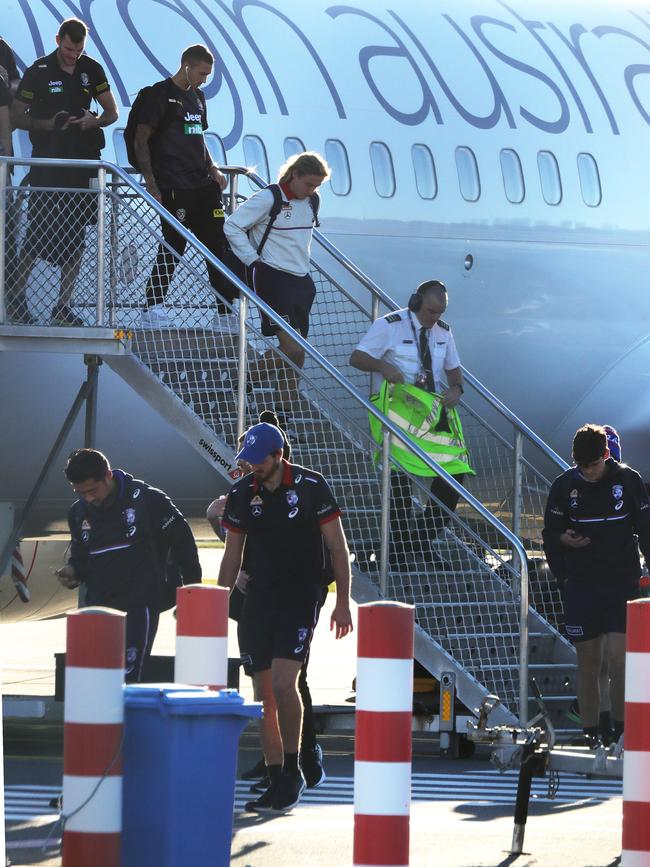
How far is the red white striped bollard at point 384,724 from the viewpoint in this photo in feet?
20.8

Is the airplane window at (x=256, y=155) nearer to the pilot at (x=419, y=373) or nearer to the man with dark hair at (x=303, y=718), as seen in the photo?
the pilot at (x=419, y=373)

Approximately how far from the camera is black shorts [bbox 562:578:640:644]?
10.3 meters

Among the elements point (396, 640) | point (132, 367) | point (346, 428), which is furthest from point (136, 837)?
point (346, 428)

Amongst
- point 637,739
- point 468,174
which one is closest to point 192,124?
point 468,174

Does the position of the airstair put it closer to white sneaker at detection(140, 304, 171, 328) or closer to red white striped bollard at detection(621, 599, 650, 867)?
white sneaker at detection(140, 304, 171, 328)

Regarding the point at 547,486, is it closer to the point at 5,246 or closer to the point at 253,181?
the point at 253,181

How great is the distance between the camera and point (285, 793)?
901 cm

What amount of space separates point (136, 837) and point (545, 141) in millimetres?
9842

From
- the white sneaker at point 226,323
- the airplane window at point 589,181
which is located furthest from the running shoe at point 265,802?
the airplane window at point 589,181

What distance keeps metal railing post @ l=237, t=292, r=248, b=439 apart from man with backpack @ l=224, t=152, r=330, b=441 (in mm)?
210

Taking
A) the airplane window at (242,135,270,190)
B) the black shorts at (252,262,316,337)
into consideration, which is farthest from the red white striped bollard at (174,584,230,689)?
the airplane window at (242,135,270,190)

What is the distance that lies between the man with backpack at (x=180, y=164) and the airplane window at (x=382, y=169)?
225cm

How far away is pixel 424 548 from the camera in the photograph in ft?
39.3

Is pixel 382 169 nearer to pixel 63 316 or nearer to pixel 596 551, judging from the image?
pixel 63 316
